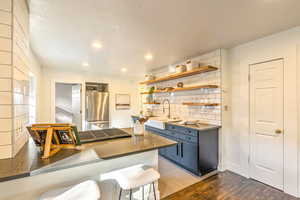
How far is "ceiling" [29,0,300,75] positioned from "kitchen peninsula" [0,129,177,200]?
1532 millimetres

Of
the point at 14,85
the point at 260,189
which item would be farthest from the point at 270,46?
the point at 14,85

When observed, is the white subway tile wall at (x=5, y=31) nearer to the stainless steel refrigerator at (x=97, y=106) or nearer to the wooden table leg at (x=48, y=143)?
the wooden table leg at (x=48, y=143)

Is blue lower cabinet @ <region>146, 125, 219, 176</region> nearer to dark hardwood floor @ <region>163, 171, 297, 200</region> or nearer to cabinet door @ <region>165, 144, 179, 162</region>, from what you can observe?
cabinet door @ <region>165, 144, 179, 162</region>

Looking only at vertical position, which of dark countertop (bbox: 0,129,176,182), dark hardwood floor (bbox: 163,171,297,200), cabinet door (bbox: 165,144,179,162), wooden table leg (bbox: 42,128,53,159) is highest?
wooden table leg (bbox: 42,128,53,159)

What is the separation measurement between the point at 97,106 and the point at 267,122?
4830mm

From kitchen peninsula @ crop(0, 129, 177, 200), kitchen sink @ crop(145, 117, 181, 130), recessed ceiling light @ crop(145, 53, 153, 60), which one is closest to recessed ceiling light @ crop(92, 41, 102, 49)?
recessed ceiling light @ crop(145, 53, 153, 60)

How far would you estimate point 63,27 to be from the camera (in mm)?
1966

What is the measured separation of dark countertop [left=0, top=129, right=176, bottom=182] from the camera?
943 millimetres

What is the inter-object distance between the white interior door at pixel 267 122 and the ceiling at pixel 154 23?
657 mm

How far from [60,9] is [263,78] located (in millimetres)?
3153

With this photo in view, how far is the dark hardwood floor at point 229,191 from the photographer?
2.01 metres

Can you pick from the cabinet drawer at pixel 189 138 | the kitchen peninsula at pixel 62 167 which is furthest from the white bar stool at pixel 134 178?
the cabinet drawer at pixel 189 138

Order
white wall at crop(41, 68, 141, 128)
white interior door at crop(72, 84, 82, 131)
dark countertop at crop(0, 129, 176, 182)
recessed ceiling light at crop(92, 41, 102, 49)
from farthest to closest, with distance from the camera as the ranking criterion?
white interior door at crop(72, 84, 82, 131), white wall at crop(41, 68, 141, 128), recessed ceiling light at crop(92, 41, 102, 49), dark countertop at crop(0, 129, 176, 182)

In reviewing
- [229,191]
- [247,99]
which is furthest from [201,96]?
[229,191]
